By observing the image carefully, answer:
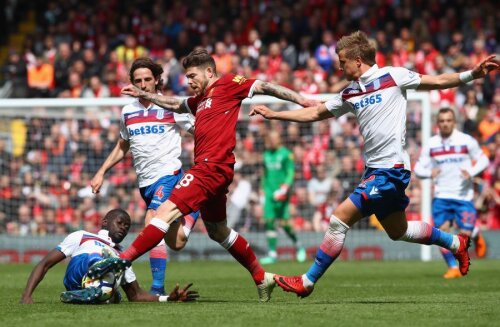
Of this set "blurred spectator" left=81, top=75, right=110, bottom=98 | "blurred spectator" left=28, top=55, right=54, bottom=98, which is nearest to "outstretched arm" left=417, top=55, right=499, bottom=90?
"blurred spectator" left=81, top=75, right=110, bottom=98

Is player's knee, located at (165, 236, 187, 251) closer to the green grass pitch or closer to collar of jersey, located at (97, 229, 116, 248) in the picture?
the green grass pitch

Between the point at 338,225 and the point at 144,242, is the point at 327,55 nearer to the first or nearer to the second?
the point at 338,225

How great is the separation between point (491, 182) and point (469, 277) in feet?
20.4

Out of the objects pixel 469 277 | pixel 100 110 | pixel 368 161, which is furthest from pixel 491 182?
pixel 368 161

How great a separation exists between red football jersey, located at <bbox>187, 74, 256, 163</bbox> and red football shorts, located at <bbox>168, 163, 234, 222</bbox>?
0.32ft

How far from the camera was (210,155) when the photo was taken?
9258 mm

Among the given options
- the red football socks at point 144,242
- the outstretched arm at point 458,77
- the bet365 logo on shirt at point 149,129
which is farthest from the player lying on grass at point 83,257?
the outstretched arm at point 458,77

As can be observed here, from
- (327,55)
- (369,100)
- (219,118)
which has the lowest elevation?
(219,118)

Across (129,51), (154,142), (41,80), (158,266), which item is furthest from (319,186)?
(158,266)

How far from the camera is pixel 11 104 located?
1789 centimetres

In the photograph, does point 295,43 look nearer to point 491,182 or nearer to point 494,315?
point 491,182

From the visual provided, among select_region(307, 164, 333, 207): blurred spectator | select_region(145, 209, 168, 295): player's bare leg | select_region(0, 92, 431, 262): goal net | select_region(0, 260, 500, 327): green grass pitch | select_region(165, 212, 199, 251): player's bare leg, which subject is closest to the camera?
select_region(0, 260, 500, 327): green grass pitch

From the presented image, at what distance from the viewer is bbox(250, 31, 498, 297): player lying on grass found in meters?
9.18

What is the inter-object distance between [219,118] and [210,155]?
390 millimetres
